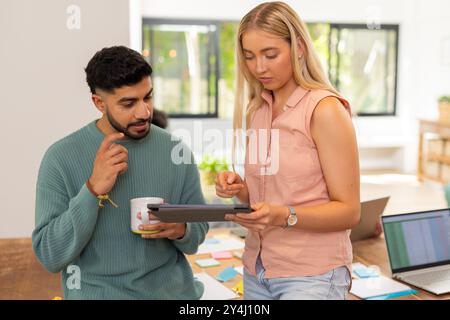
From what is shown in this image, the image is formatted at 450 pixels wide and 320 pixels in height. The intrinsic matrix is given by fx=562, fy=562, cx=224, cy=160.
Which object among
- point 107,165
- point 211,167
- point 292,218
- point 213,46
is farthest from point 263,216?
point 213,46

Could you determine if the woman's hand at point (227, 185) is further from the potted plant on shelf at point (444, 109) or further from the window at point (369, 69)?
the window at point (369, 69)

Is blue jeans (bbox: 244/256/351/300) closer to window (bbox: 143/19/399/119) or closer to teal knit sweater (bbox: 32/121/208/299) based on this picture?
teal knit sweater (bbox: 32/121/208/299)

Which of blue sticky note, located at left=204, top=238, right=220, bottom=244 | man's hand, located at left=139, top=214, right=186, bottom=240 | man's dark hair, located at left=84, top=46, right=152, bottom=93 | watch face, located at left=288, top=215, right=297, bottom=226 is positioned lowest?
blue sticky note, located at left=204, top=238, right=220, bottom=244

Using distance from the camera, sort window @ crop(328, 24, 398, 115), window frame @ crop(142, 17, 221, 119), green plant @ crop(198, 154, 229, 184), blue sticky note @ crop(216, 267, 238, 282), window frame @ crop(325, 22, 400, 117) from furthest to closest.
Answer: window @ crop(328, 24, 398, 115), window frame @ crop(325, 22, 400, 117), window frame @ crop(142, 17, 221, 119), green plant @ crop(198, 154, 229, 184), blue sticky note @ crop(216, 267, 238, 282)

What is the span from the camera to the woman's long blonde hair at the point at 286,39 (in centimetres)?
118

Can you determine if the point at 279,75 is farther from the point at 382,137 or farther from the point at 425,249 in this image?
the point at 382,137

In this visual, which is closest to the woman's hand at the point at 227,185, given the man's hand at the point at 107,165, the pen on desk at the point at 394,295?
the man's hand at the point at 107,165

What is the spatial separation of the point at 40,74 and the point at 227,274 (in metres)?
0.87

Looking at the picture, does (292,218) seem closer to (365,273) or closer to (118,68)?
(118,68)

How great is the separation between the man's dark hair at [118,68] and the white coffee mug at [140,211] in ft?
0.85

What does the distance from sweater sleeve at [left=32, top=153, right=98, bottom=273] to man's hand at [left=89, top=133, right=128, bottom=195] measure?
3 centimetres

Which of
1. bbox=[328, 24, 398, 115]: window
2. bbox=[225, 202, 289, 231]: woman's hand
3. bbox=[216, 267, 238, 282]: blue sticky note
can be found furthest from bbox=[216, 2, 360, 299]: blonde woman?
bbox=[328, 24, 398, 115]: window

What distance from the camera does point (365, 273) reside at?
178cm

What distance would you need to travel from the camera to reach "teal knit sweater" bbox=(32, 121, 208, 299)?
1.26m
